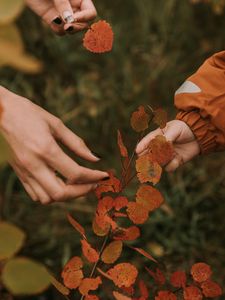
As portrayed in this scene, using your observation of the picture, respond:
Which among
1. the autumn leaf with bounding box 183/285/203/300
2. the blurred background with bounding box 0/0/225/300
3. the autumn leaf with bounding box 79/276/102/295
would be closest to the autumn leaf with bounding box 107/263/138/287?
the autumn leaf with bounding box 79/276/102/295

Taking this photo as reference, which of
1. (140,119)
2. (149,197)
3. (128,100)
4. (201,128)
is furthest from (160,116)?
(128,100)

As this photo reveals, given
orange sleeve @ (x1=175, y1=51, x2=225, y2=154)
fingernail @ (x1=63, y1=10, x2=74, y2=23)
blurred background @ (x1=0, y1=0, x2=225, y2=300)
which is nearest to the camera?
fingernail @ (x1=63, y1=10, x2=74, y2=23)

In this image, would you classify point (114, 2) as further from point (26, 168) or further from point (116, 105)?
point (26, 168)

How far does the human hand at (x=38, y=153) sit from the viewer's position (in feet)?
2.66

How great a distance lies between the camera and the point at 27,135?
81cm

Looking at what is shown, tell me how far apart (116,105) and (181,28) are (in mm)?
606

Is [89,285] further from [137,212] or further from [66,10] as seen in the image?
[66,10]

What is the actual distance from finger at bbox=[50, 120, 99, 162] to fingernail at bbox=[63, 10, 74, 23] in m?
0.26

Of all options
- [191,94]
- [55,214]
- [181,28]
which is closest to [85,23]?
[191,94]

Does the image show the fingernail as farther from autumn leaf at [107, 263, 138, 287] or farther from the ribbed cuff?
autumn leaf at [107, 263, 138, 287]

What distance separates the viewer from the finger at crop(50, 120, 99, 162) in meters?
0.87

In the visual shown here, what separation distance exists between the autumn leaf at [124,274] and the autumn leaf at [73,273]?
2.4 inches

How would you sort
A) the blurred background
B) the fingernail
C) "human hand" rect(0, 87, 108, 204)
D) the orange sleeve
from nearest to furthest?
"human hand" rect(0, 87, 108, 204) < the fingernail < the orange sleeve < the blurred background

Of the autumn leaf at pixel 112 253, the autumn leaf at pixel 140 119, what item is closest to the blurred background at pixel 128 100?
the autumn leaf at pixel 112 253
